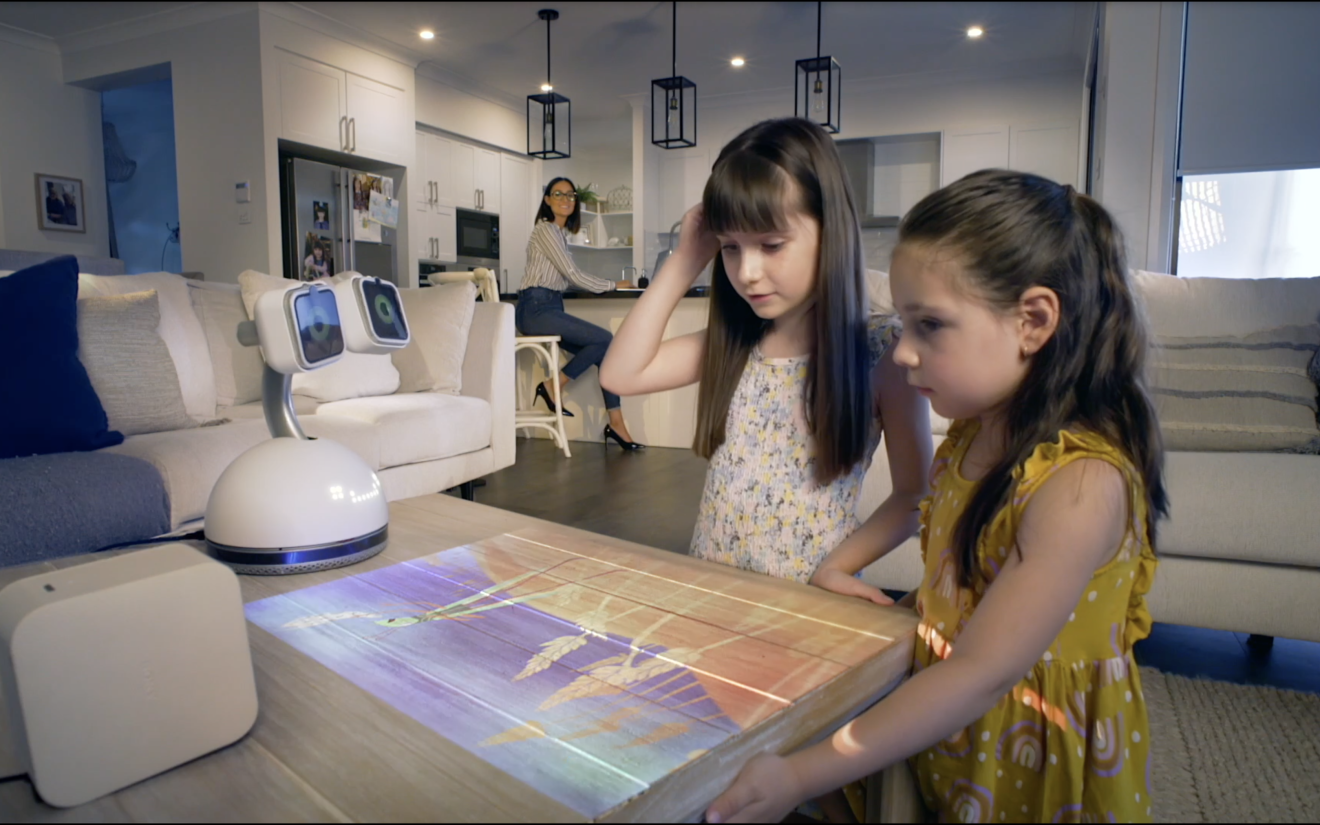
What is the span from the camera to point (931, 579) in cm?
76

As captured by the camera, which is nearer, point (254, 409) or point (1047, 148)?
point (254, 409)

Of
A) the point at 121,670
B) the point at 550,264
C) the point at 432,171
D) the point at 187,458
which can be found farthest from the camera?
the point at 432,171

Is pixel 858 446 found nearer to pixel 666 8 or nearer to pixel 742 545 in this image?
pixel 742 545

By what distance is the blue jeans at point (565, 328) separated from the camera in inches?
174

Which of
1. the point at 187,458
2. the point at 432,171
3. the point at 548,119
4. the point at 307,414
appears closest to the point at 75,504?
the point at 187,458

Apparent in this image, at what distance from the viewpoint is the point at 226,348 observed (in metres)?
2.57

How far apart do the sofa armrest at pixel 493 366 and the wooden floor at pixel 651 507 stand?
28 cm

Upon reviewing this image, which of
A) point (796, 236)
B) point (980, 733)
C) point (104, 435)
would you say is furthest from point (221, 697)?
point (104, 435)

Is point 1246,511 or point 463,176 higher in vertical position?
point 463,176

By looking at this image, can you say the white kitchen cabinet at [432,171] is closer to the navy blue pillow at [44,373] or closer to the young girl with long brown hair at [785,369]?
the navy blue pillow at [44,373]

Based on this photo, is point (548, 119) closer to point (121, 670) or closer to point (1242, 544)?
point (1242, 544)

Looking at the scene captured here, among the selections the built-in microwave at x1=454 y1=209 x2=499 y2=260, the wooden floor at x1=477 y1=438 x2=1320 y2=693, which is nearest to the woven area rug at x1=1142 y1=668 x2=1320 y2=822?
the wooden floor at x1=477 y1=438 x2=1320 y2=693

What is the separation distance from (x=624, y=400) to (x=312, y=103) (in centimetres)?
266

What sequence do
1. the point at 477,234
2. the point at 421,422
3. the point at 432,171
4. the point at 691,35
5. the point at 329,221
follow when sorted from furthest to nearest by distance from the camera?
1. the point at 477,234
2. the point at 432,171
3. the point at 691,35
4. the point at 329,221
5. the point at 421,422
